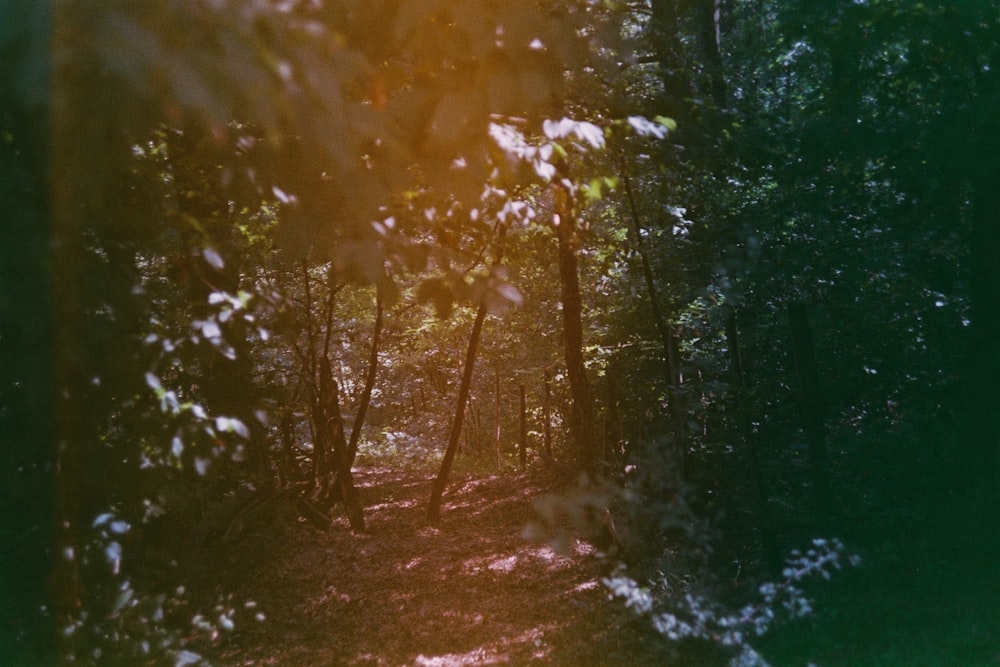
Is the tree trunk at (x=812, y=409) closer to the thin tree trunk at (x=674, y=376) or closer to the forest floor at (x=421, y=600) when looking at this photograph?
the thin tree trunk at (x=674, y=376)

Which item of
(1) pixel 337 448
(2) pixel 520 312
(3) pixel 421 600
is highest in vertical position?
(2) pixel 520 312

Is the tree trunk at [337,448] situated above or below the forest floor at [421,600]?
above

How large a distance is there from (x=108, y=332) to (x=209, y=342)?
0.37 m

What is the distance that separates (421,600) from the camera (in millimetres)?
7402

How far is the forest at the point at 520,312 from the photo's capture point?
2061 millimetres

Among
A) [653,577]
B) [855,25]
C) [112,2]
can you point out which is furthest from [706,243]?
[112,2]

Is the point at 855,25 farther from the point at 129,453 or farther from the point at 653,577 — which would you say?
the point at 129,453

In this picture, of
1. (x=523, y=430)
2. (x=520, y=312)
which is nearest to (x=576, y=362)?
(x=520, y=312)

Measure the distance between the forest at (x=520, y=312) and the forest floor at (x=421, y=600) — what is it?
0.18ft

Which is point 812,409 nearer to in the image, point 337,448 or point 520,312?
point 337,448

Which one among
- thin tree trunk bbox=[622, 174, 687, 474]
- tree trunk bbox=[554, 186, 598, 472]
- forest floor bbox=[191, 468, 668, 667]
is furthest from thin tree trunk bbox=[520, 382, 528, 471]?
thin tree trunk bbox=[622, 174, 687, 474]

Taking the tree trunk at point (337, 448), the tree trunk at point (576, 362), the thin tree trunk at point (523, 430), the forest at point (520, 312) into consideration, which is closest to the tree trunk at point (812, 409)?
the forest at point (520, 312)

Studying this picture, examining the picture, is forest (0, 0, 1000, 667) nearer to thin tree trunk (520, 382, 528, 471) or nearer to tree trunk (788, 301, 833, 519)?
tree trunk (788, 301, 833, 519)

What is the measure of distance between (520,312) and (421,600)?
5491 millimetres
